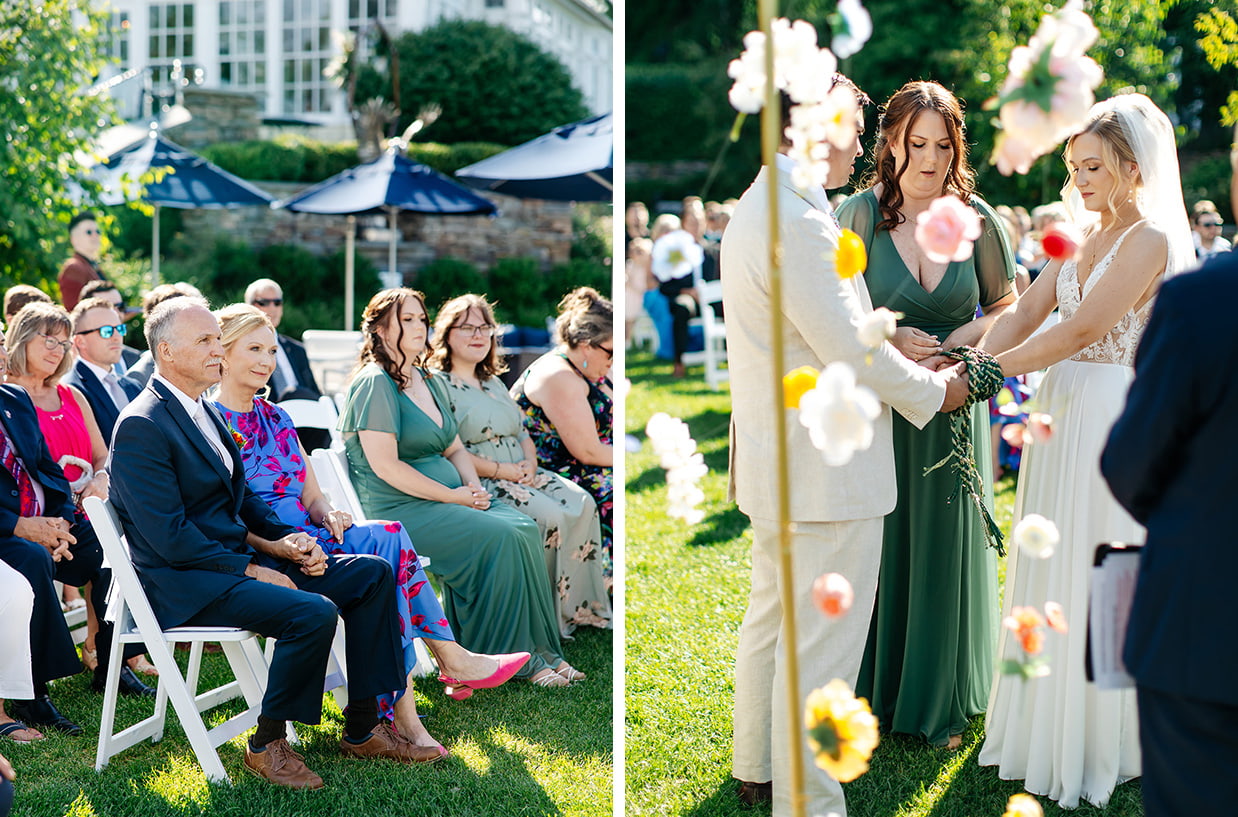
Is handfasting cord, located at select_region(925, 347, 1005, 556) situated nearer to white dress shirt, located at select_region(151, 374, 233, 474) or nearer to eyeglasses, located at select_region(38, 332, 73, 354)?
white dress shirt, located at select_region(151, 374, 233, 474)

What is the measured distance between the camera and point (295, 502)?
430 cm

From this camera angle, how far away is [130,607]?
3619 millimetres

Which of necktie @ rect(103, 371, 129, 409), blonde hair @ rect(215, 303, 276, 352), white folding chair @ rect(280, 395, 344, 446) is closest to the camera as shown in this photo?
blonde hair @ rect(215, 303, 276, 352)

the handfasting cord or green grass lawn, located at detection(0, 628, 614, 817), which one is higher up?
the handfasting cord

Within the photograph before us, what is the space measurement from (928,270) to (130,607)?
280cm

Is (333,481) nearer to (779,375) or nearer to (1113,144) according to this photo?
(1113,144)

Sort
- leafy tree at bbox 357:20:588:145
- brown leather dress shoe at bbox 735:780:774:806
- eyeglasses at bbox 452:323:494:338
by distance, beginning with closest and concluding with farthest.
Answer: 1. brown leather dress shoe at bbox 735:780:774:806
2. eyeglasses at bbox 452:323:494:338
3. leafy tree at bbox 357:20:588:145

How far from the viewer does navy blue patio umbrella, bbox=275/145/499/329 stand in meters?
10.4

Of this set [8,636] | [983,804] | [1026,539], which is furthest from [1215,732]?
[8,636]

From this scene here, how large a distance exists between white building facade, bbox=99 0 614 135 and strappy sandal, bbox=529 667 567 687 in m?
20.0

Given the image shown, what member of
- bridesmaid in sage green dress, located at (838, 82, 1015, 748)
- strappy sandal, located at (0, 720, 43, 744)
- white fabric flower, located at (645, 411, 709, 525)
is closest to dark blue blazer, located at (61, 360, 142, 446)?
strappy sandal, located at (0, 720, 43, 744)

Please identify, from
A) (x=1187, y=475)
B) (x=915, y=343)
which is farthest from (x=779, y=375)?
(x=915, y=343)

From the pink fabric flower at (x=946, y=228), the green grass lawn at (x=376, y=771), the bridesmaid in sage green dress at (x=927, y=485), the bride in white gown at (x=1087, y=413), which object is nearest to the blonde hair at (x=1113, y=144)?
the bride in white gown at (x=1087, y=413)

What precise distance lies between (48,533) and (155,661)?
3.27 ft
